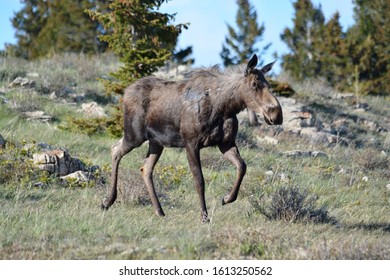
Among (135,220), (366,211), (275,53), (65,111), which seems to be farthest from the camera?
(275,53)

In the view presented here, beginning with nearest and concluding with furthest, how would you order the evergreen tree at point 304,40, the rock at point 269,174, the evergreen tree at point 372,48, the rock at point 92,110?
the rock at point 269,174 → the rock at point 92,110 → the evergreen tree at point 372,48 → the evergreen tree at point 304,40

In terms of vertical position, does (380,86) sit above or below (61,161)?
above

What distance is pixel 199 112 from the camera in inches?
322

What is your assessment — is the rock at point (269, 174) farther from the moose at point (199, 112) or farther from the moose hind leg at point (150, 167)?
the moose at point (199, 112)

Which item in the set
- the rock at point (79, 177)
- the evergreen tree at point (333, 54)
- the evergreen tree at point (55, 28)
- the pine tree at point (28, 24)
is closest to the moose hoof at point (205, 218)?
the rock at point (79, 177)

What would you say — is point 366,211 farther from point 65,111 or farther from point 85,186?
point 65,111

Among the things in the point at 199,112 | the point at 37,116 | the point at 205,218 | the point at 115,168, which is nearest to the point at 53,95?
the point at 37,116

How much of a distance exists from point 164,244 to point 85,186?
4098 millimetres

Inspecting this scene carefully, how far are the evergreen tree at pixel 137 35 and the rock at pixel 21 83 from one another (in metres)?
5.71

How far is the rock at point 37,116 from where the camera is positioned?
16.4m

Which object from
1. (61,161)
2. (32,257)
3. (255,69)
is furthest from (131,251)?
(61,161)

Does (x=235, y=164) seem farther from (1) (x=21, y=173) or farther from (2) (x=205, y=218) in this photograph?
(1) (x=21, y=173)

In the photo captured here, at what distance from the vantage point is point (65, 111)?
17797mm

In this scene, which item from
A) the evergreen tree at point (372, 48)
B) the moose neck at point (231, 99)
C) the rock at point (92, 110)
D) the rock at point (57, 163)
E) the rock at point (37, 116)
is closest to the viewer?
the moose neck at point (231, 99)
